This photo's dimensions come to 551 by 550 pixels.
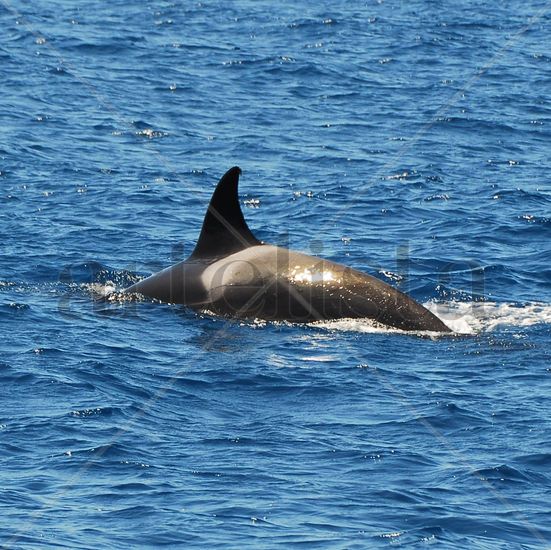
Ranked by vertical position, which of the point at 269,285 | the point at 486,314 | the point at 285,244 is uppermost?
the point at 269,285

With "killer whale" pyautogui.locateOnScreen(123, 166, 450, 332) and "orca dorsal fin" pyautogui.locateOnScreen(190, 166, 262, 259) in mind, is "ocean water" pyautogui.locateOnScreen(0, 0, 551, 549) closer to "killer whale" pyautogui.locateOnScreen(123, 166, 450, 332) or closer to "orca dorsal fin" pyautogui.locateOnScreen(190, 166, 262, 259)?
"killer whale" pyautogui.locateOnScreen(123, 166, 450, 332)

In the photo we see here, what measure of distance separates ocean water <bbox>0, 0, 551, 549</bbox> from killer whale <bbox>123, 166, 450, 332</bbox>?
343 millimetres

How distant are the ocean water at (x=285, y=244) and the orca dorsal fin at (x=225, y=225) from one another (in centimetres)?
130

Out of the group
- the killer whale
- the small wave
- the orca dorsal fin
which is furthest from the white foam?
the orca dorsal fin

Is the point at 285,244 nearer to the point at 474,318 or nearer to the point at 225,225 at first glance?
the point at 225,225

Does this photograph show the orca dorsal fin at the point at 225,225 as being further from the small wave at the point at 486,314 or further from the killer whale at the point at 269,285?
the small wave at the point at 486,314

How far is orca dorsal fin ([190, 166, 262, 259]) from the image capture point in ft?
70.4

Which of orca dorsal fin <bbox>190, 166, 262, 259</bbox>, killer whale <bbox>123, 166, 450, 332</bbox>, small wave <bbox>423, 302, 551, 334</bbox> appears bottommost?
small wave <bbox>423, 302, 551, 334</bbox>

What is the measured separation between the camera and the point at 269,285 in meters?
21.4

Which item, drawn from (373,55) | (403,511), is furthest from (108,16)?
(403,511)

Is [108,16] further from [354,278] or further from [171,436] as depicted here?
[171,436]

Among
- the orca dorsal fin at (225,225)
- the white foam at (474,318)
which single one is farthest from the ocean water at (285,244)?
the orca dorsal fin at (225,225)

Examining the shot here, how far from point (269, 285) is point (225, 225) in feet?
4.44

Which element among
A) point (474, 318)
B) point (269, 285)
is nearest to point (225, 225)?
point (269, 285)
